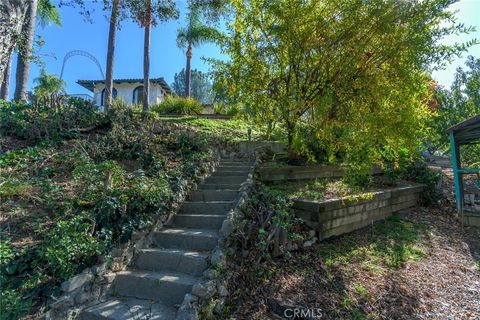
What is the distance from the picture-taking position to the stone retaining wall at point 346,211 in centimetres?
387

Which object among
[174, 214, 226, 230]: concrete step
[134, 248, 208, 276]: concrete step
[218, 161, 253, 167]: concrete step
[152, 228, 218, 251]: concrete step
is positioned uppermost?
[218, 161, 253, 167]: concrete step

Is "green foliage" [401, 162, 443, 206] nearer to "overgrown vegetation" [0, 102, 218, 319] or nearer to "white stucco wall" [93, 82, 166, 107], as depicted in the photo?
"overgrown vegetation" [0, 102, 218, 319]

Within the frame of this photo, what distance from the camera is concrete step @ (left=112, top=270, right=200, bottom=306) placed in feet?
8.95

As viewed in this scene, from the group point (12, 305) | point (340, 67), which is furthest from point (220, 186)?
point (12, 305)

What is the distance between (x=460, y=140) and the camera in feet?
21.4

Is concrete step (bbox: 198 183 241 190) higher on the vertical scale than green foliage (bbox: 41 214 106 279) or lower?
A: higher

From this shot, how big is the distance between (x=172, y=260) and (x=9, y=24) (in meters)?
3.03

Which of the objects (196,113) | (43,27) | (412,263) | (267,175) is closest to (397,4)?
(267,175)

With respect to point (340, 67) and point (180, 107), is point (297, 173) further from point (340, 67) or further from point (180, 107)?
point (180, 107)

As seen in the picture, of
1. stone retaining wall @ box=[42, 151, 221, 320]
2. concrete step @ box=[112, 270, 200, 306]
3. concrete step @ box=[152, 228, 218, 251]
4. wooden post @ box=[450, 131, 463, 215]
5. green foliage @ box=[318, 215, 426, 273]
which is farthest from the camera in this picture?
wooden post @ box=[450, 131, 463, 215]

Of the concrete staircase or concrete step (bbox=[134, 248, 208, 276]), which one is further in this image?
concrete step (bbox=[134, 248, 208, 276])

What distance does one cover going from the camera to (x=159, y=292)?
2.80 meters

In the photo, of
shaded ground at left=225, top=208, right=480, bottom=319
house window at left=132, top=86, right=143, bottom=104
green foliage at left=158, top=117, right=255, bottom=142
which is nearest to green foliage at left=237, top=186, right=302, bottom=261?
shaded ground at left=225, top=208, right=480, bottom=319

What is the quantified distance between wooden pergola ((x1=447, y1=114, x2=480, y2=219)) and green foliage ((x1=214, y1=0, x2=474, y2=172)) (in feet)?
4.06
